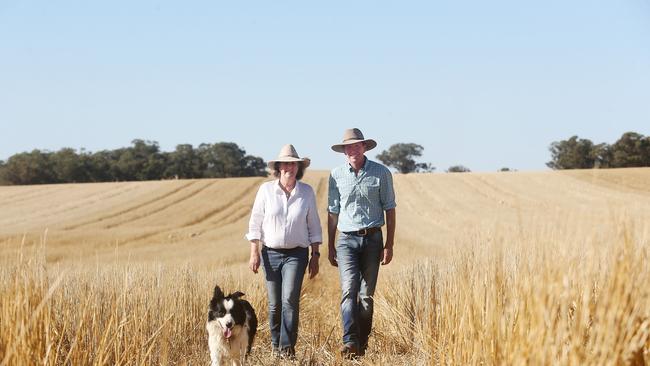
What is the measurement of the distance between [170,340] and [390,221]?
97.9 inches

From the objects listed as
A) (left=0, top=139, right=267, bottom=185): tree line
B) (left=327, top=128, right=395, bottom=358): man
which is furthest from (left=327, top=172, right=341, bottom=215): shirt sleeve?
(left=0, top=139, right=267, bottom=185): tree line

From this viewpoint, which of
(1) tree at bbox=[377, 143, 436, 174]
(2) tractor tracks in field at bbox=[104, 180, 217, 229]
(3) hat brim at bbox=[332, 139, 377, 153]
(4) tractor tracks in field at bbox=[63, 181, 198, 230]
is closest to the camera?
(3) hat brim at bbox=[332, 139, 377, 153]

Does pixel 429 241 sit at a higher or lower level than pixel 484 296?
lower

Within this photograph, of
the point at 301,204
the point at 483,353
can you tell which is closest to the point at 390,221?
the point at 301,204

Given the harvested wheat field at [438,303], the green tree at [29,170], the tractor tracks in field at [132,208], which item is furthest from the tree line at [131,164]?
the harvested wheat field at [438,303]

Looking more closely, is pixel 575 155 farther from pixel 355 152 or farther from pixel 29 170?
pixel 355 152

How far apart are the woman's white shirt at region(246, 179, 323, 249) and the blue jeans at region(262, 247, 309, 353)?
0.12m

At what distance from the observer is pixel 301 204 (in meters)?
6.26

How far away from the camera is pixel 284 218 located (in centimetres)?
620

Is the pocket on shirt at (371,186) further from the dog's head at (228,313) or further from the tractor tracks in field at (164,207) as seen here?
the tractor tracks in field at (164,207)

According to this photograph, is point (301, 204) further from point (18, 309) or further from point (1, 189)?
point (1, 189)

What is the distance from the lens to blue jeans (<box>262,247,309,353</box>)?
6.13 metres

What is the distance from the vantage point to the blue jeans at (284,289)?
6.13 meters

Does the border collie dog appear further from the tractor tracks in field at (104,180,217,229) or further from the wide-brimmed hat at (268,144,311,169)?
the tractor tracks in field at (104,180,217,229)
